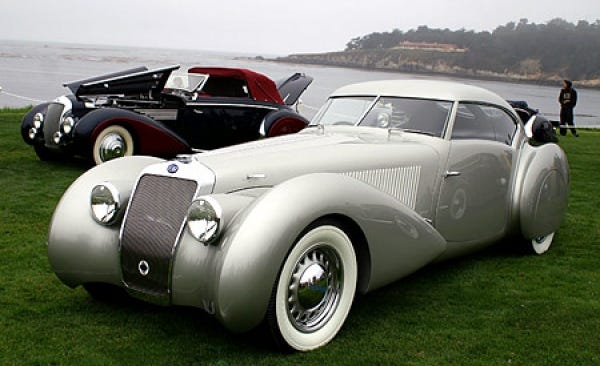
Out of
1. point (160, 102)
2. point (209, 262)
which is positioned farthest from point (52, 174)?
point (209, 262)

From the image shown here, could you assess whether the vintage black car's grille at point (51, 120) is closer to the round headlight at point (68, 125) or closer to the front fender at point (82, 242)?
the round headlight at point (68, 125)

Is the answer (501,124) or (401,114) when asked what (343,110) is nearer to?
(401,114)

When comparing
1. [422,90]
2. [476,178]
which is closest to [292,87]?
[422,90]

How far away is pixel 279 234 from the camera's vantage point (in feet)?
10.3

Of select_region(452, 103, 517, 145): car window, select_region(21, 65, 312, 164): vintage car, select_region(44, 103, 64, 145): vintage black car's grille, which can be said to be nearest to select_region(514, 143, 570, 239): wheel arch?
select_region(452, 103, 517, 145): car window

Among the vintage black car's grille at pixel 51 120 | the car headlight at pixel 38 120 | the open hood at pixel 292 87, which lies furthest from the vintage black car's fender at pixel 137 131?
the open hood at pixel 292 87

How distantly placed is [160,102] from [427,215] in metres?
6.78

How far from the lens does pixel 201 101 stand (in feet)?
34.3

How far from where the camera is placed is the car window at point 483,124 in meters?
4.94

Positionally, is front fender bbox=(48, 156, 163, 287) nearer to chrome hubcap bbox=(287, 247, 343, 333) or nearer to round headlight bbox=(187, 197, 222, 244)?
round headlight bbox=(187, 197, 222, 244)

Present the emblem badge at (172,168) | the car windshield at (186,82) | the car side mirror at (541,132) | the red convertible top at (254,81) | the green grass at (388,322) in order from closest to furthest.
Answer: the green grass at (388,322)
the emblem badge at (172,168)
the car side mirror at (541,132)
the car windshield at (186,82)
the red convertible top at (254,81)

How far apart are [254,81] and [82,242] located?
25.5 ft

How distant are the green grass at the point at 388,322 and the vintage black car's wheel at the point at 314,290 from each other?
4.2 inches

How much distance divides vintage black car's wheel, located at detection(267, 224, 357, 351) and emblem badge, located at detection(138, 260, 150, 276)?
29.7 inches
